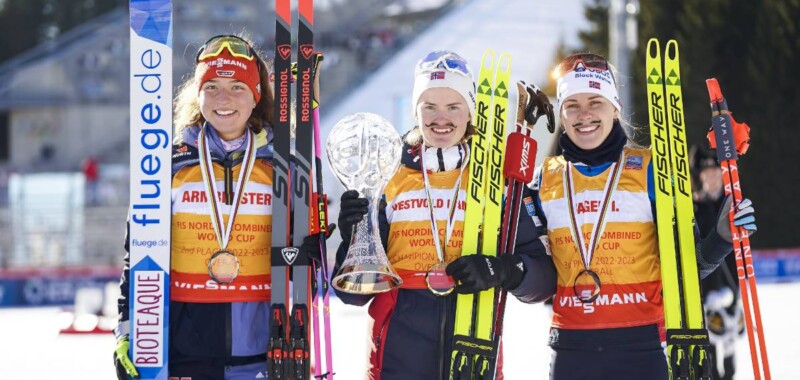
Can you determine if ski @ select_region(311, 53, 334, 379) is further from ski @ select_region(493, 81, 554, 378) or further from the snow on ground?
the snow on ground

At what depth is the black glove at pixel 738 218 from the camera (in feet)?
12.9

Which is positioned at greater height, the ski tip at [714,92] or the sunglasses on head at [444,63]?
the sunglasses on head at [444,63]

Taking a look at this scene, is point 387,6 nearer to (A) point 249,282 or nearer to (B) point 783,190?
(B) point 783,190

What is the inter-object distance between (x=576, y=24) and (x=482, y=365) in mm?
23318

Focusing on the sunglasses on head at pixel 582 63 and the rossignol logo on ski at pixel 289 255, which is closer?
the rossignol logo on ski at pixel 289 255

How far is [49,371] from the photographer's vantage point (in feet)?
29.3

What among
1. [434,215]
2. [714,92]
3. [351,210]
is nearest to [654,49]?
[714,92]

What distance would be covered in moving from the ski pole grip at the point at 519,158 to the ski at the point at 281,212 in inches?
33.3

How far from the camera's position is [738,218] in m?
3.94

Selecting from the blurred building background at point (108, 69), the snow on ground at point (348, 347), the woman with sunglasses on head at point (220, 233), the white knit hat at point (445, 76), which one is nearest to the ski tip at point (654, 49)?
the white knit hat at point (445, 76)

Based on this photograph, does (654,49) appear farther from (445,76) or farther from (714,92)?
(445,76)

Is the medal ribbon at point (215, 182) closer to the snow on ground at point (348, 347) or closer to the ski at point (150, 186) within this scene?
the ski at point (150, 186)

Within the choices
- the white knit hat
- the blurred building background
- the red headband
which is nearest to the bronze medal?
the red headband

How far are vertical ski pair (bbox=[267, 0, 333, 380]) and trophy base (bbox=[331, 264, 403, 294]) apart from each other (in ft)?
0.59
